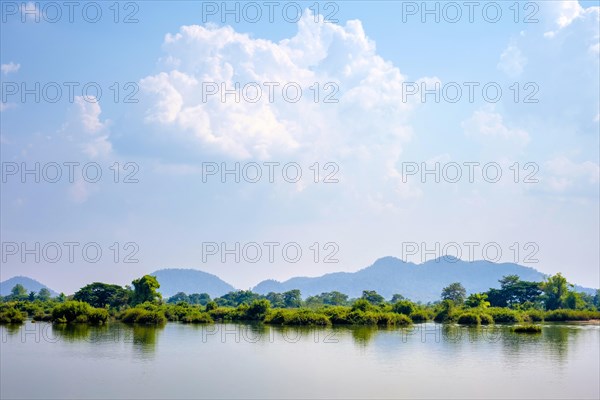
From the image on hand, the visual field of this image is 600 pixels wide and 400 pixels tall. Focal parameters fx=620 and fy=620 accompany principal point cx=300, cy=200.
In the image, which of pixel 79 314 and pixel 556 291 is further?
pixel 556 291

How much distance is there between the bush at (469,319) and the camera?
62.4 m

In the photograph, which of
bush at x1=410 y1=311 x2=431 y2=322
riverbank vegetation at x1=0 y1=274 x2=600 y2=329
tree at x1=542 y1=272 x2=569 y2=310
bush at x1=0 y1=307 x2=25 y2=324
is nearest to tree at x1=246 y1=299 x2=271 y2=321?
riverbank vegetation at x1=0 y1=274 x2=600 y2=329

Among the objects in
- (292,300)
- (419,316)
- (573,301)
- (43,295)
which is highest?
(573,301)

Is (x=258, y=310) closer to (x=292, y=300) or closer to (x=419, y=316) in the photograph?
(x=419, y=316)

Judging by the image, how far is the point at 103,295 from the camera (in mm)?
77938

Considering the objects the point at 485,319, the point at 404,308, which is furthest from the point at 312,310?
the point at 485,319


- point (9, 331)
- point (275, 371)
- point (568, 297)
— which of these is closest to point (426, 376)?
point (275, 371)

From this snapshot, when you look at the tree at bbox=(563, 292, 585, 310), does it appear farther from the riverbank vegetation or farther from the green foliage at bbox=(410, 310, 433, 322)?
the green foliage at bbox=(410, 310, 433, 322)

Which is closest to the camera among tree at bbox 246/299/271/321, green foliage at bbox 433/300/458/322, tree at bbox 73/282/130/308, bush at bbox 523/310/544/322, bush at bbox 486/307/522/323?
bush at bbox 486/307/522/323

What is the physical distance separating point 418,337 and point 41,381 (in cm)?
2854

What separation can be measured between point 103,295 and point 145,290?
9.94m

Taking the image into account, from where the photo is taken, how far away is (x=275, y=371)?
2852cm

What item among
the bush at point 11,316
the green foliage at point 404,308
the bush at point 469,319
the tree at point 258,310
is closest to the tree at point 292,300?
the green foliage at point 404,308

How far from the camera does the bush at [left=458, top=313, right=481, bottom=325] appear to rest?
62.4 metres
